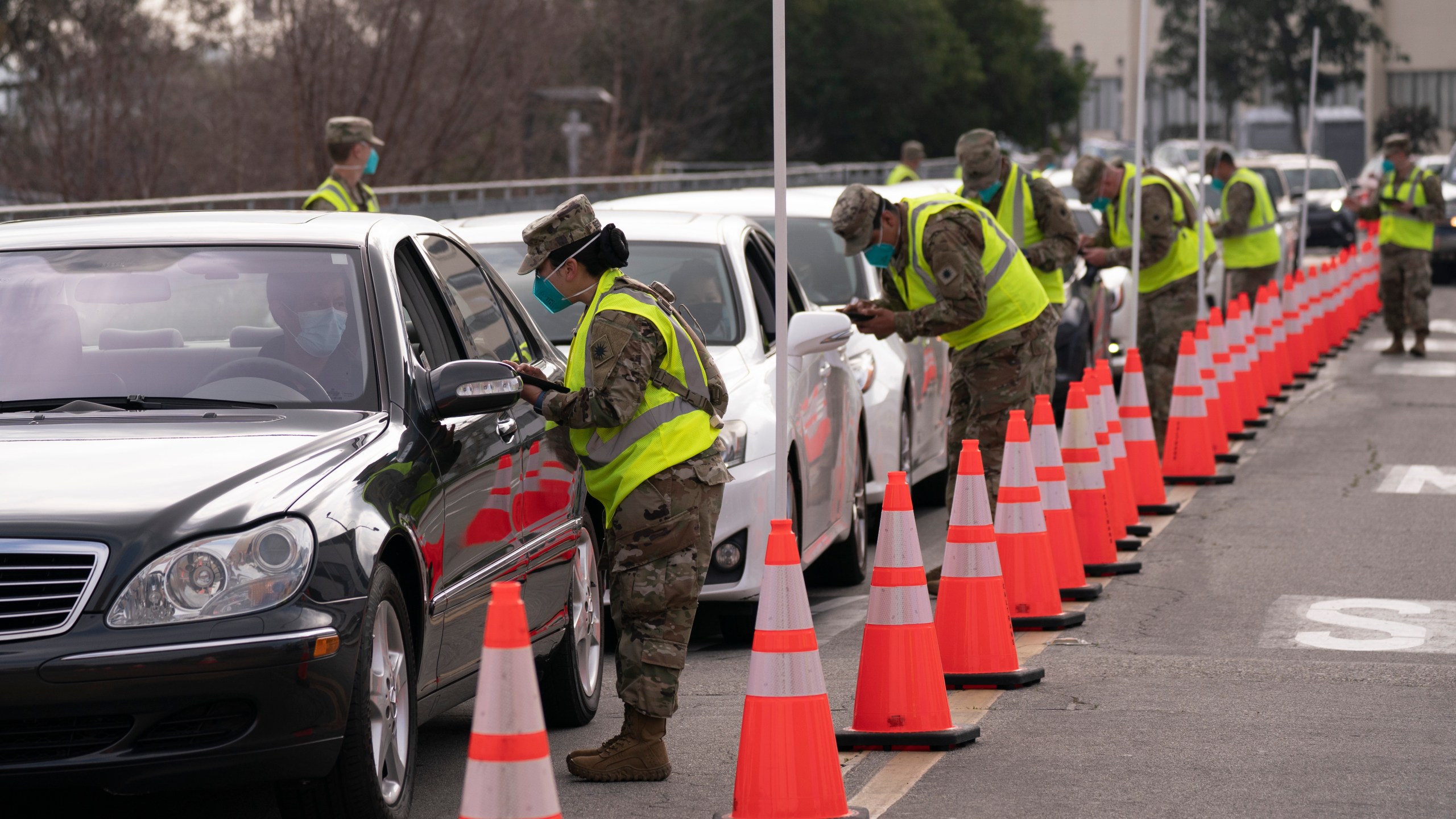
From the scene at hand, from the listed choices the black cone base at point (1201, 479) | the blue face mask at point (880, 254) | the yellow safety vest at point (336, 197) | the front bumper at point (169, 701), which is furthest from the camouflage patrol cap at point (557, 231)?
the black cone base at point (1201, 479)


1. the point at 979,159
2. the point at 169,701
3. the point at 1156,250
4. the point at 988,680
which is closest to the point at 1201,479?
the point at 1156,250

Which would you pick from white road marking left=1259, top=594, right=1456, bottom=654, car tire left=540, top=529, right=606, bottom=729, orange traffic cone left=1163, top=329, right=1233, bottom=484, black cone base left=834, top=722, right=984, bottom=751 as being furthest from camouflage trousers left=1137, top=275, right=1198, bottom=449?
black cone base left=834, top=722, right=984, bottom=751

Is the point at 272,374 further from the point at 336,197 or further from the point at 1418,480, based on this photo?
the point at 1418,480

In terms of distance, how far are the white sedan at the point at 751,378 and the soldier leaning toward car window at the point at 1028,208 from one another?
1.55 meters

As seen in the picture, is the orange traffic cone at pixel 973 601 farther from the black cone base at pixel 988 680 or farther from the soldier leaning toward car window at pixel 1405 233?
the soldier leaning toward car window at pixel 1405 233

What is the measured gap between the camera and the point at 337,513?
4.71m

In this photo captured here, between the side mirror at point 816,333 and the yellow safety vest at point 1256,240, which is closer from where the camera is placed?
the side mirror at point 816,333

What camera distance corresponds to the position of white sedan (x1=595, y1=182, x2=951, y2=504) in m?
10.1

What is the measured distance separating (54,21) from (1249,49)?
7123cm

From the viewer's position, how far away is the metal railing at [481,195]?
14219mm

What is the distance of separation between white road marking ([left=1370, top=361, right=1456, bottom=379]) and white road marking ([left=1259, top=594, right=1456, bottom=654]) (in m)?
11.1

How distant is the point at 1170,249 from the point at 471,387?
29.5ft

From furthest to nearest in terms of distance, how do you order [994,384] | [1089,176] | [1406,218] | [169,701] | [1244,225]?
1. [1406,218]
2. [1244,225]
3. [1089,176]
4. [994,384]
5. [169,701]

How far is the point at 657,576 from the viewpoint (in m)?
5.59
